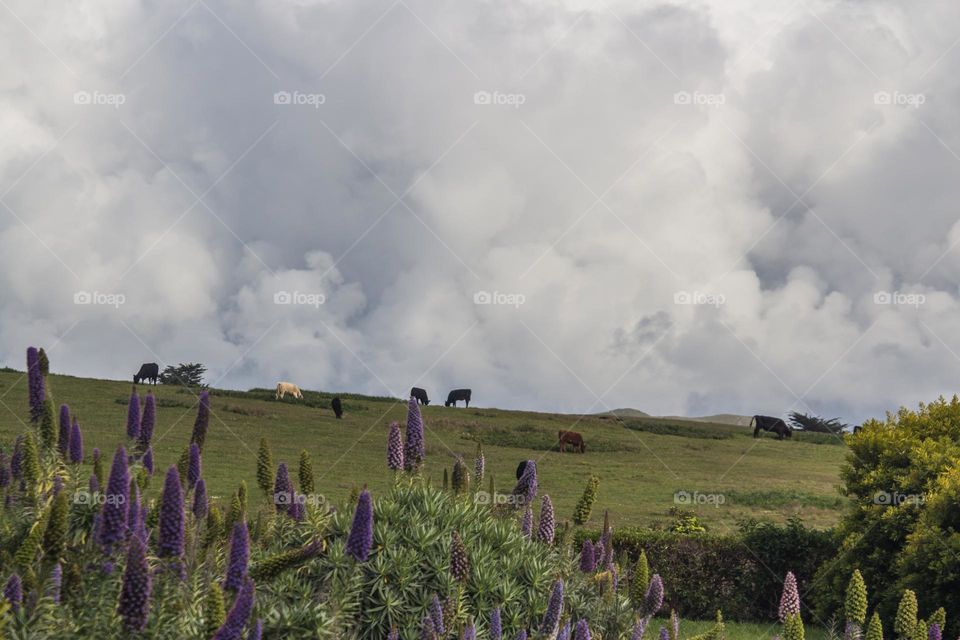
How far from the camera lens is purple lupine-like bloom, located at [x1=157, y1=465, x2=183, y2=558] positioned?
5090 millimetres

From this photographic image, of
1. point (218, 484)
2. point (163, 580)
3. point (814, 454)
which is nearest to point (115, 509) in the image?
point (163, 580)

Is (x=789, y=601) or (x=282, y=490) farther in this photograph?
(x=282, y=490)

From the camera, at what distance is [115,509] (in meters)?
5.48

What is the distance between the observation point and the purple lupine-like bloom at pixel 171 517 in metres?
5.09

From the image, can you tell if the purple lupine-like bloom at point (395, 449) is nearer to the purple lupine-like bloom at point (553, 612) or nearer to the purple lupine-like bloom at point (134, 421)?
the purple lupine-like bloom at point (553, 612)

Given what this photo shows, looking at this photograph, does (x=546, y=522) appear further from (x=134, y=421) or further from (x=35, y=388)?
(x=35, y=388)

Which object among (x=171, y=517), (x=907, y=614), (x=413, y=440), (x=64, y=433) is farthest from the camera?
(x=413, y=440)

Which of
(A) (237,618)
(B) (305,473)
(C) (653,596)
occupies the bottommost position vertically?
(C) (653,596)

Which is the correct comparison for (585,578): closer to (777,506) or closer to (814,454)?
(777,506)

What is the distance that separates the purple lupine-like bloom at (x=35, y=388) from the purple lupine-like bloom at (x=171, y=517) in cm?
288

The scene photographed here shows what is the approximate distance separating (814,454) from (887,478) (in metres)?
36.7

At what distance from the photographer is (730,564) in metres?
17.5

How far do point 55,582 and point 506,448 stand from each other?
36.3 meters

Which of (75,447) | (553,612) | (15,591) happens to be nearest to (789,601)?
(553,612)
